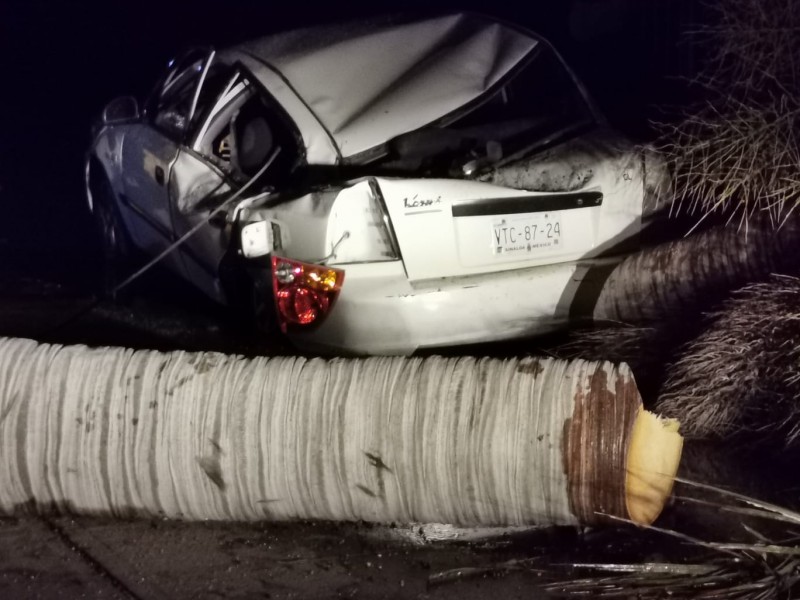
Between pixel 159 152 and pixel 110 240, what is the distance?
1413 mm

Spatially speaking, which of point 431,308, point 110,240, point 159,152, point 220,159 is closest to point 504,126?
point 431,308

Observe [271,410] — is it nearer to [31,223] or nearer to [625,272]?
[625,272]

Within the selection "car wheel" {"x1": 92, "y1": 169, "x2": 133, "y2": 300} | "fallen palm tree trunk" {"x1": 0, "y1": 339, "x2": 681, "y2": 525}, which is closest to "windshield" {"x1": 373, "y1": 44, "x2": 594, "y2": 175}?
"fallen palm tree trunk" {"x1": 0, "y1": 339, "x2": 681, "y2": 525}

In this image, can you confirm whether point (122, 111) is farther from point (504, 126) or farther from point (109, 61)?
point (109, 61)

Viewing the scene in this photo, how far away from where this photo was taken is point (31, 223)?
21.0 ft

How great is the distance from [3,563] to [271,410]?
1091 mm

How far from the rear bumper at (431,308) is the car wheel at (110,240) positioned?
2404 mm

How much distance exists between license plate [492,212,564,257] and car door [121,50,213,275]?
73.1 inches

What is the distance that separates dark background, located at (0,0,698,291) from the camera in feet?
14.1

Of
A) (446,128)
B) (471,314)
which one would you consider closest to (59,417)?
(471,314)

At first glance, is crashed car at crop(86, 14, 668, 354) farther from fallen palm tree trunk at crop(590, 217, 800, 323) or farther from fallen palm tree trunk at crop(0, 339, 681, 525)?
fallen palm tree trunk at crop(0, 339, 681, 525)

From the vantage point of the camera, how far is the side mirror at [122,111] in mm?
4785

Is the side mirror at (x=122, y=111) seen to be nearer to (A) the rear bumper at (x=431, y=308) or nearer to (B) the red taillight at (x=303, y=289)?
(B) the red taillight at (x=303, y=289)

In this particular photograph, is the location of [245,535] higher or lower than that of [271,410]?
lower
